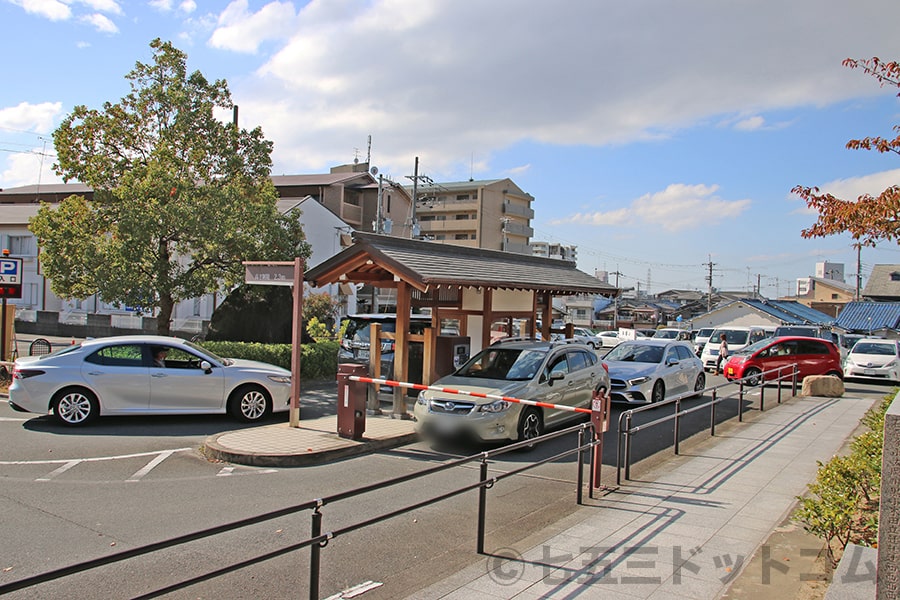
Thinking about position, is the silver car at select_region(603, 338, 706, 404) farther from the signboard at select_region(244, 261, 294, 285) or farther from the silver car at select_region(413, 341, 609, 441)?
the signboard at select_region(244, 261, 294, 285)

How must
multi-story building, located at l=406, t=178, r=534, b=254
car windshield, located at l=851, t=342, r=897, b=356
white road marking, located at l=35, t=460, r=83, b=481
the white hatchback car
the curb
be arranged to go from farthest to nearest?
1. multi-story building, located at l=406, t=178, r=534, b=254
2. car windshield, located at l=851, t=342, r=897, b=356
3. the white hatchback car
4. the curb
5. white road marking, located at l=35, t=460, r=83, b=481

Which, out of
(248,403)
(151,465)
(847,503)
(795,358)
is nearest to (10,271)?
(248,403)

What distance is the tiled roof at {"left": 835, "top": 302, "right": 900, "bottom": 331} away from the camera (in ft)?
150

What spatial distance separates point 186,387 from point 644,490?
24.6ft

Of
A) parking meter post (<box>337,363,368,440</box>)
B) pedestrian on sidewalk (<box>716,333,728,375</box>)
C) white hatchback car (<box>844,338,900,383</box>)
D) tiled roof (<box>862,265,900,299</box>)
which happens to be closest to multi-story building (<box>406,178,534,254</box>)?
tiled roof (<box>862,265,900,299</box>)

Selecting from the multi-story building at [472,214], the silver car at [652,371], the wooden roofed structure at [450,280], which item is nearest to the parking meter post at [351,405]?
the wooden roofed structure at [450,280]

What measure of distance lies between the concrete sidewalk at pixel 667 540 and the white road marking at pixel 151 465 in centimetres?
473

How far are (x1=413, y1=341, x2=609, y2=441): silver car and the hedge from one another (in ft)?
22.1

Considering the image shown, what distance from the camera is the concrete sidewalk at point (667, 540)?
4.72m

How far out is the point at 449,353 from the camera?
12906 mm

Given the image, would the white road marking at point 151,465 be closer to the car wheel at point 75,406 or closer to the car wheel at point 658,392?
the car wheel at point 75,406

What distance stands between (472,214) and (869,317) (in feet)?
115

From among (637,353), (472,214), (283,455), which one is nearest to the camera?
(283,455)

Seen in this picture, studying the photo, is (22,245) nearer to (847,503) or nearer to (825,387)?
(825,387)
